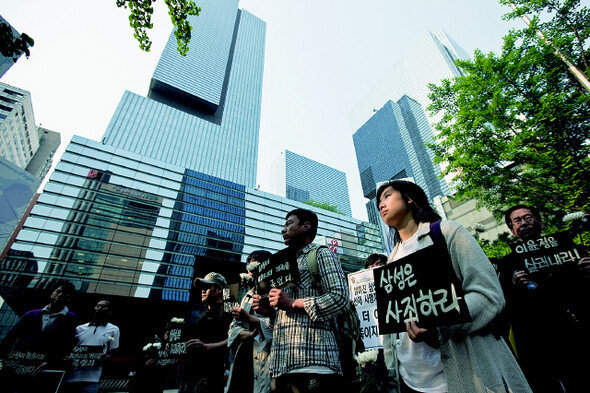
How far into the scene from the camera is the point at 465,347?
1.24 meters

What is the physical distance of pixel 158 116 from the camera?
292 feet

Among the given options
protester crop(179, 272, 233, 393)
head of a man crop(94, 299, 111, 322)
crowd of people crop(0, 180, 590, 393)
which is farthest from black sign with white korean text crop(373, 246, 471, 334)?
head of a man crop(94, 299, 111, 322)

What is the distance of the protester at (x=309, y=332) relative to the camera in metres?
1.73

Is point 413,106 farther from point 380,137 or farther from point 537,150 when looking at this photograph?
point 537,150

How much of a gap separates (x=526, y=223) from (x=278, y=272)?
3108 millimetres

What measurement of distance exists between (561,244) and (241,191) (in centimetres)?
6212

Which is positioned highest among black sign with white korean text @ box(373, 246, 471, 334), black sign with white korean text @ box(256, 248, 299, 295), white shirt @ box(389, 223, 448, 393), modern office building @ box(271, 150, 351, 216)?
modern office building @ box(271, 150, 351, 216)

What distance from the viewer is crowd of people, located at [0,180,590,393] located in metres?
1.23

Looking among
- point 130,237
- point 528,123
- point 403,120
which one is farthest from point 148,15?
point 403,120

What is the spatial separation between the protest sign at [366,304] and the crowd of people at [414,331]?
4.99 feet

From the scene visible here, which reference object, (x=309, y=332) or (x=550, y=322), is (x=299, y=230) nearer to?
(x=309, y=332)

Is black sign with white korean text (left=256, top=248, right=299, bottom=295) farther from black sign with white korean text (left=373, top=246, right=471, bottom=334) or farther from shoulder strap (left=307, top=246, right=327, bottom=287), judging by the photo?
black sign with white korean text (left=373, top=246, right=471, bottom=334)

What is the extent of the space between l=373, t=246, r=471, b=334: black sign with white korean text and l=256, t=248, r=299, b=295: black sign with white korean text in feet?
2.19

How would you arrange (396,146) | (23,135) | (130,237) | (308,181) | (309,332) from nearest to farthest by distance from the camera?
(309,332) < (130,237) < (23,135) < (396,146) < (308,181)
